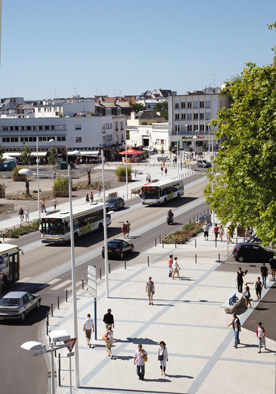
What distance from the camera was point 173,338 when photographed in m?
22.6

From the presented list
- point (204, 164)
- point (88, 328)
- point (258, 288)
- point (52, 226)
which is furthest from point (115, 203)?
point (204, 164)

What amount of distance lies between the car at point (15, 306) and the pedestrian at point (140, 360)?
26.5ft

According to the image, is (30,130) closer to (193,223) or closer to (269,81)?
(193,223)

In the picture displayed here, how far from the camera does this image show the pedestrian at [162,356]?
1877cm

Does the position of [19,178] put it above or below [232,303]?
above

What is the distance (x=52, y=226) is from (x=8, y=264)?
10671mm

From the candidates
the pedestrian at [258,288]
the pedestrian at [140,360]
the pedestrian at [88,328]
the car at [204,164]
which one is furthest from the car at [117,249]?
the car at [204,164]

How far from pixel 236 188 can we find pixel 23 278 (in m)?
13.9

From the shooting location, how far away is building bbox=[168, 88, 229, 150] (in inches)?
4675

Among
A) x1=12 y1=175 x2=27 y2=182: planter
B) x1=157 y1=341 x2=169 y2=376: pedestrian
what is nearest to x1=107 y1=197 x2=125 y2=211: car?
x1=12 y1=175 x2=27 y2=182: planter

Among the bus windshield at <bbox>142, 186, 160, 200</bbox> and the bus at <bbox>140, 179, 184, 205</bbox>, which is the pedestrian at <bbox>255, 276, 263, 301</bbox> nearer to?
the bus at <bbox>140, 179, 184, 205</bbox>

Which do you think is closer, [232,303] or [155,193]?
[232,303]

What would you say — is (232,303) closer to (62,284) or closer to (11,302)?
(11,302)

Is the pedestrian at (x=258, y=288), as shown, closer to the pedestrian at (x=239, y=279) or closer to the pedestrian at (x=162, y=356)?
the pedestrian at (x=239, y=279)
